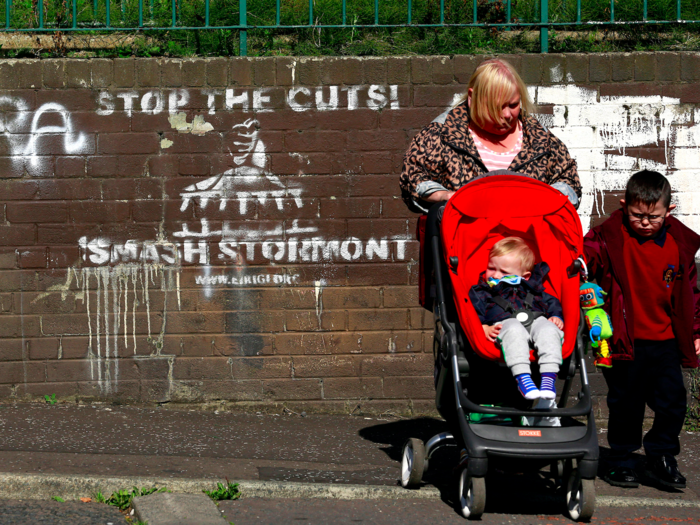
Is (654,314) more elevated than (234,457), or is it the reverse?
(654,314)

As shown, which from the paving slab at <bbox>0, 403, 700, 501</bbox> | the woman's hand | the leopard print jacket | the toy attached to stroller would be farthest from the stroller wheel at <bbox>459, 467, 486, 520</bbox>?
the leopard print jacket

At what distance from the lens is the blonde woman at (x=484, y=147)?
420cm

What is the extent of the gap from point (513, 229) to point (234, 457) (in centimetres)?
200

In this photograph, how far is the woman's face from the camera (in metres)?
4.20

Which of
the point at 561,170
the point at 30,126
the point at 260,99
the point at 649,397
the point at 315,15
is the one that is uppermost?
the point at 315,15

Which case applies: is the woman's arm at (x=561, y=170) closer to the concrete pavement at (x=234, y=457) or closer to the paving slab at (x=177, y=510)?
the concrete pavement at (x=234, y=457)

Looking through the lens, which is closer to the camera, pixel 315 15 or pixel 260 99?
pixel 260 99

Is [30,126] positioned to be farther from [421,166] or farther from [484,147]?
[484,147]

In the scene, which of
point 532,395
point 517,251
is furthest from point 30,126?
point 532,395

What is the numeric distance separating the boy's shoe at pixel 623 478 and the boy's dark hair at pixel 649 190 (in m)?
1.41

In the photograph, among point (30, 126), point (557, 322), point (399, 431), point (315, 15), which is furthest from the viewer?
point (315, 15)

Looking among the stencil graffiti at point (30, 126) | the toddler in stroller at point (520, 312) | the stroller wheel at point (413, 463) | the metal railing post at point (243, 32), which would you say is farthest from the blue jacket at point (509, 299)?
the stencil graffiti at point (30, 126)

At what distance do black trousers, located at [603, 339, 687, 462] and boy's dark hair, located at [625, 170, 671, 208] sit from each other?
0.75m

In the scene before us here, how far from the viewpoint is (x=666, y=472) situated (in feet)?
14.4
